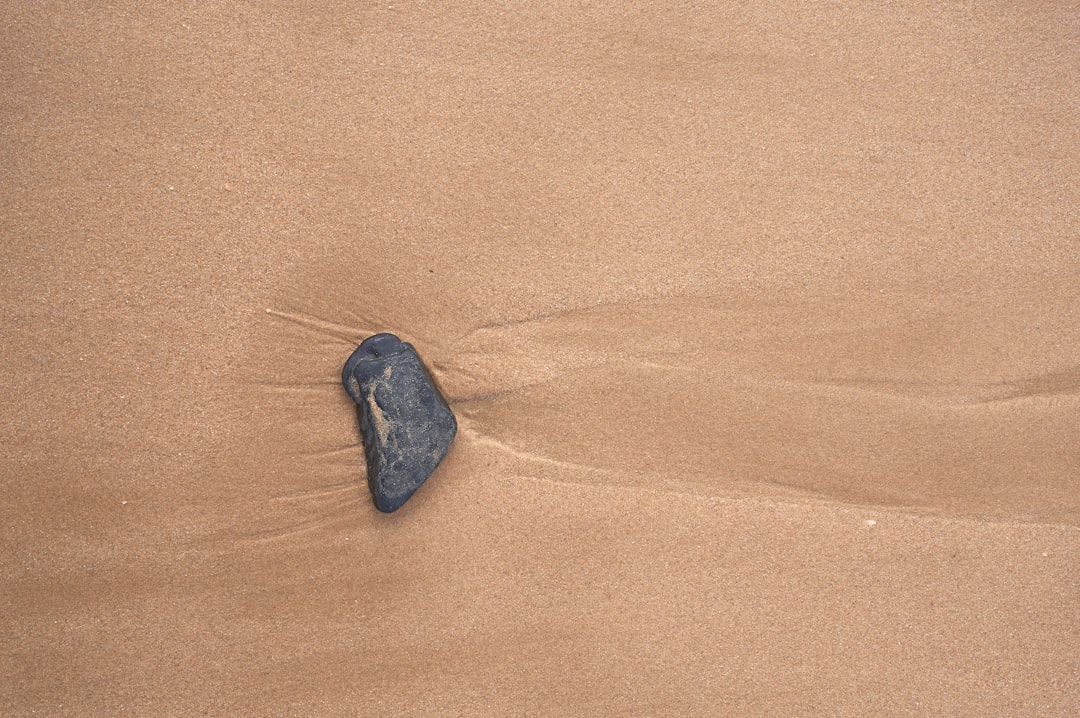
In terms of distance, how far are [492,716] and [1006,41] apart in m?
3.38

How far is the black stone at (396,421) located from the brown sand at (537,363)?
0.35 ft

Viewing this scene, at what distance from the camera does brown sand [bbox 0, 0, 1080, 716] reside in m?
2.34

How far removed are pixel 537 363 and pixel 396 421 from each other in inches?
22.2

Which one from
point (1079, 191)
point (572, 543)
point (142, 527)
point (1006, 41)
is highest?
point (1006, 41)

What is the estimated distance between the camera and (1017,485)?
2.47 metres

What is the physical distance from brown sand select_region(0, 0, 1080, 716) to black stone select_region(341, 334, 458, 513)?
0.11 meters

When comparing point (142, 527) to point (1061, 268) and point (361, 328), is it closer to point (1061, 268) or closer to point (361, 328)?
point (361, 328)

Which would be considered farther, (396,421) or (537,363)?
(537,363)

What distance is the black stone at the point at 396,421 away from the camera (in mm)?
2258

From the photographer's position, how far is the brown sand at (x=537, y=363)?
2338 mm

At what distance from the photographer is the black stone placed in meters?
2.26

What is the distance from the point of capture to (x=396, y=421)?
7.40 feet

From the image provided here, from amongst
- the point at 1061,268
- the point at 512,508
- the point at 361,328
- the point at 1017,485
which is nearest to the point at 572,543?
the point at 512,508

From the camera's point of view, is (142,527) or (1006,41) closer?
(142,527)
